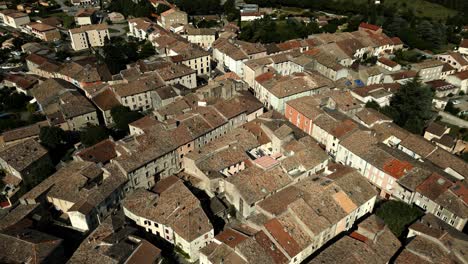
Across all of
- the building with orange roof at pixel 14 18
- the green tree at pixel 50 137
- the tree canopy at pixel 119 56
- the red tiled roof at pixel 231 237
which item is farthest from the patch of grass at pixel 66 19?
the red tiled roof at pixel 231 237

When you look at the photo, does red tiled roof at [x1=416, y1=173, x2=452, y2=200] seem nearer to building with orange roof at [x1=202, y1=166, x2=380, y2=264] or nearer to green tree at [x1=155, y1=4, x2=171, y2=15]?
building with orange roof at [x1=202, y1=166, x2=380, y2=264]

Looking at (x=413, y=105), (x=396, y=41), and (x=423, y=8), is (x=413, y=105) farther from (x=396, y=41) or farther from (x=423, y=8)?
(x=423, y=8)

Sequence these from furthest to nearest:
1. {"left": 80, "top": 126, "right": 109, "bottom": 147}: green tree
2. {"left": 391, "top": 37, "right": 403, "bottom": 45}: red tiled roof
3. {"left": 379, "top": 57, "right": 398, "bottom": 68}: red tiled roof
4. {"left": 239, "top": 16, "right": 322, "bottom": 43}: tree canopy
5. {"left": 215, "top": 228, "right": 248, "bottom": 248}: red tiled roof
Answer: {"left": 239, "top": 16, "right": 322, "bottom": 43}: tree canopy < {"left": 391, "top": 37, "right": 403, "bottom": 45}: red tiled roof < {"left": 379, "top": 57, "right": 398, "bottom": 68}: red tiled roof < {"left": 80, "top": 126, "right": 109, "bottom": 147}: green tree < {"left": 215, "top": 228, "right": 248, "bottom": 248}: red tiled roof

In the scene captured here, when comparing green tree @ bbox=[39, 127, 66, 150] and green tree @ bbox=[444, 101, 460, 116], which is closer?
green tree @ bbox=[39, 127, 66, 150]

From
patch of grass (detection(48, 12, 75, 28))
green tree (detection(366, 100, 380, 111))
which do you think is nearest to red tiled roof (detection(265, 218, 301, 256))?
green tree (detection(366, 100, 380, 111))

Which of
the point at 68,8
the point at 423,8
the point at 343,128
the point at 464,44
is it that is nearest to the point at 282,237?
the point at 343,128

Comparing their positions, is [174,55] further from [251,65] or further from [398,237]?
[398,237]
